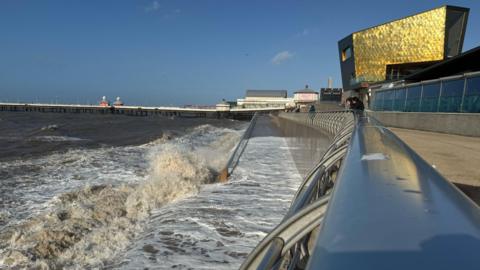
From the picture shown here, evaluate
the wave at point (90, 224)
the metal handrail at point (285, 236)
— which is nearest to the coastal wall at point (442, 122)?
the wave at point (90, 224)

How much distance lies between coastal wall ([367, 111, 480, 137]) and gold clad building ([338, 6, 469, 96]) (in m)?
32.3

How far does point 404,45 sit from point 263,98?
74.0 m

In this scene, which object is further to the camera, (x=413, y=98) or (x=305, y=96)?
(x=305, y=96)

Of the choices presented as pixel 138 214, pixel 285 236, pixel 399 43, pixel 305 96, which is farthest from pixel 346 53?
pixel 285 236

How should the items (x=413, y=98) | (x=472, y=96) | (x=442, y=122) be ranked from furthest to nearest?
(x=413, y=98) → (x=442, y=122) → (x=472, y=96)

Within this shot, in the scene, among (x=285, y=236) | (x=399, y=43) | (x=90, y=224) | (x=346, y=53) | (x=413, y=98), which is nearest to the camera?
(x=285, y=236)

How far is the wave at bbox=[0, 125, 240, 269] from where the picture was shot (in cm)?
628

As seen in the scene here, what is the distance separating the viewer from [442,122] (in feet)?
44.4

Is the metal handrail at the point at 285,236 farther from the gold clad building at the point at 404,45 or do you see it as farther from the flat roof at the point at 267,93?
the flat roof at the point at 267,93

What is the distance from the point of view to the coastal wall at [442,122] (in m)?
11.6

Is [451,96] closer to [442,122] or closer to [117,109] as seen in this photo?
[442,122]

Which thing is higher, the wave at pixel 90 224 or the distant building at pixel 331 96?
the distant building at pixel 331 96

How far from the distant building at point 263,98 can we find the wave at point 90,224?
10435 cm

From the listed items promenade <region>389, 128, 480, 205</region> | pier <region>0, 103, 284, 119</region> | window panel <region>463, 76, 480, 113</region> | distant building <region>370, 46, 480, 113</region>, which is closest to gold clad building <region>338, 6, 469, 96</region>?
distant building <region>370, 46, 480, 113</region>
